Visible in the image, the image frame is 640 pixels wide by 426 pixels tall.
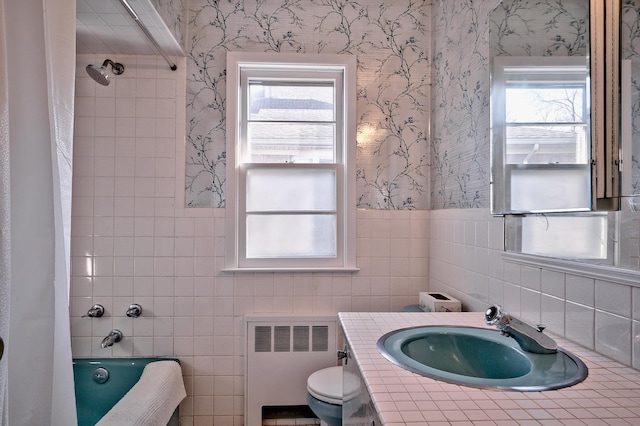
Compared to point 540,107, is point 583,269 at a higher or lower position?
lower

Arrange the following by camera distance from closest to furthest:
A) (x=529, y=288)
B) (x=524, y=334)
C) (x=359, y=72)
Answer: (x=524, y=334) < (x=529, y=288) < (x=359, y=72)

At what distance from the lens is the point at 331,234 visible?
2.16 meters

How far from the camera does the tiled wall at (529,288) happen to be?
0.87 metres

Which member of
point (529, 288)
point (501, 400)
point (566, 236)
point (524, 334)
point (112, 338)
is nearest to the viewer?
point (501, 400)

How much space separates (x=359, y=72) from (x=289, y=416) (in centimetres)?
198

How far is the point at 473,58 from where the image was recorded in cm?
164

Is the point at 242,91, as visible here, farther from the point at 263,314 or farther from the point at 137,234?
the point at 263,314

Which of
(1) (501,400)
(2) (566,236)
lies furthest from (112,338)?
(2) (566,236)

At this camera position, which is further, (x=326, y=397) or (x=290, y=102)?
(x=290, y=102)

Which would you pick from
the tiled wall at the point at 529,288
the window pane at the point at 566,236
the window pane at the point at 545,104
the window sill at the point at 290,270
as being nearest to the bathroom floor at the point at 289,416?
the window sill at the point at 290,270

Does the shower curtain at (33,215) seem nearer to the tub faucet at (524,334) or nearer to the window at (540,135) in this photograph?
the tub faucet at (524,334)

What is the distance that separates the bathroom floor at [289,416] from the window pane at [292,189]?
112 centimetres

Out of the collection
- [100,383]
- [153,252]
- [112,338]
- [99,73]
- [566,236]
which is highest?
[99,73]

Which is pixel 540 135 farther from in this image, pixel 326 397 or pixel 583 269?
pixel 326 397
